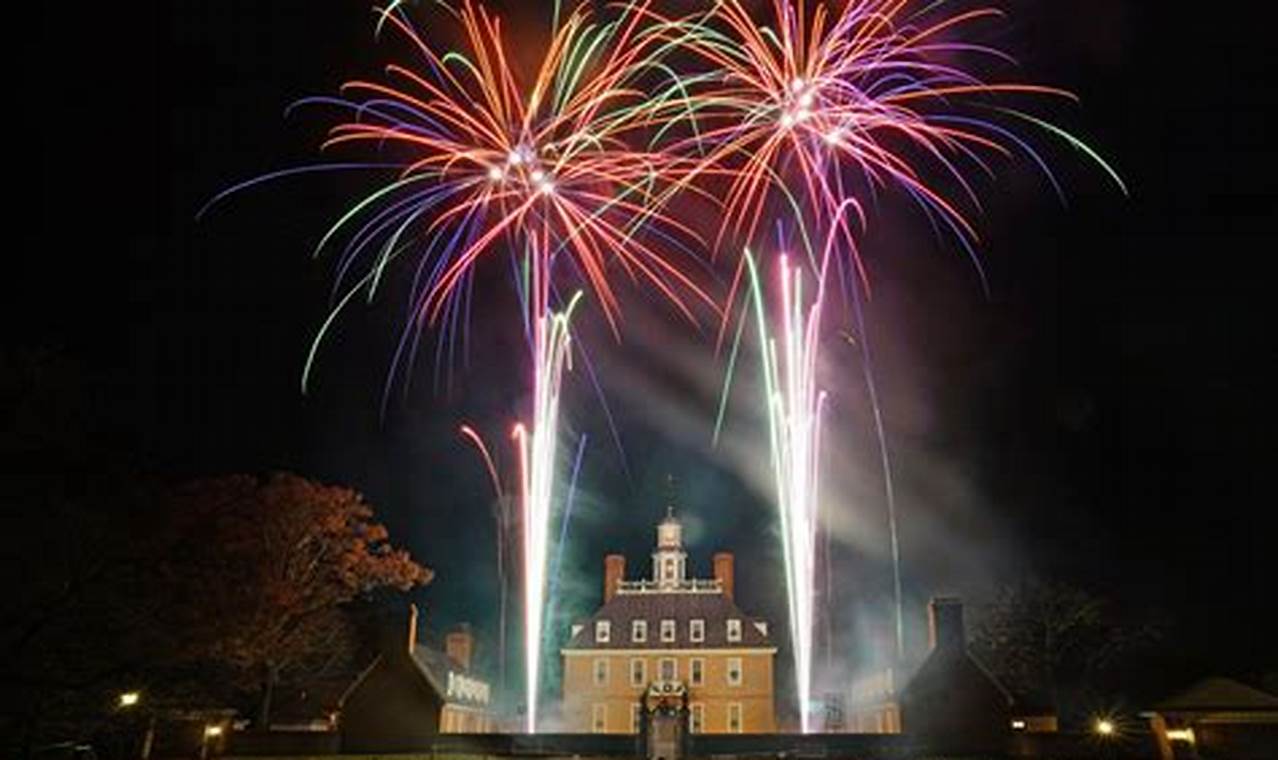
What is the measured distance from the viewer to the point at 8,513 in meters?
15.1

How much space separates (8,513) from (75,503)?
831 mm

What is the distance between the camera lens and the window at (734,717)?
51.6 metres

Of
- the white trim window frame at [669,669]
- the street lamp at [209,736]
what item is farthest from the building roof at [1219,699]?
the street lamp at [209,736]

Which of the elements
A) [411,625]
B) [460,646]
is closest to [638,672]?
[460,646]

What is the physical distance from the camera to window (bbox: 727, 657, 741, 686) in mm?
52375

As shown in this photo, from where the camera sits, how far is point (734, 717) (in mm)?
51750

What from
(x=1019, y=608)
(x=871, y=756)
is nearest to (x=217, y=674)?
(x=871, y=756)

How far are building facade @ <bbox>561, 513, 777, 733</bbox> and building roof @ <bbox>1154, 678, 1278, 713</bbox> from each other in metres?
19.4

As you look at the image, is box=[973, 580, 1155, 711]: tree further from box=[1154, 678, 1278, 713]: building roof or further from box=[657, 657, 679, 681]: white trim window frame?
box=[657, 657, 679, 681]: white trim window frame

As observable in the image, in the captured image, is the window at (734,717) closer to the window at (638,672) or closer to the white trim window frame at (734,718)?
the white trim window frame at (734,718)

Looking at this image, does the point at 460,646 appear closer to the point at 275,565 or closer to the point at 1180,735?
the point at 275,565

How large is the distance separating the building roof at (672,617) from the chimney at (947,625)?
49.7 ft

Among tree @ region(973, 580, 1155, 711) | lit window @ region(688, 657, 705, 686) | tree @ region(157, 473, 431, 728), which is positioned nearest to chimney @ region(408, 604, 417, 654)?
tree @ region(157, 473, 431, 728)

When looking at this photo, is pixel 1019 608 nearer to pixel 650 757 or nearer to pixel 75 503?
pixel 650 757
